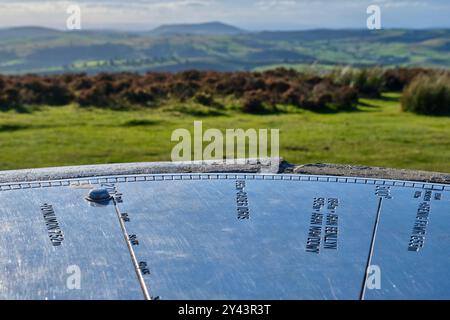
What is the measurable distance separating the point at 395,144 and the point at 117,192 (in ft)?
21.2

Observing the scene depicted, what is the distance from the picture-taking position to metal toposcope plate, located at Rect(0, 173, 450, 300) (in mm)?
2533

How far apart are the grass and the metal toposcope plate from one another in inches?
176

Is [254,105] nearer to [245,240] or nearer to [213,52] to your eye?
[245,240]

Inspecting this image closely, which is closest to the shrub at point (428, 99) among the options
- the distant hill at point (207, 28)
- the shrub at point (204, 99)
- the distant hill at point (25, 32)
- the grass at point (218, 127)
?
the grass at point (218, 127)

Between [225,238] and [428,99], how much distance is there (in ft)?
34.5

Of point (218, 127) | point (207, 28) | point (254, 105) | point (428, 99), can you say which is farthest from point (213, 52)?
point (207, 28)

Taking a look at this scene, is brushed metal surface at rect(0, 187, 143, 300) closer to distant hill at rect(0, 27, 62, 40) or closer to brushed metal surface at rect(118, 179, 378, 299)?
brushed metal surface at rect(118, 179, 378, 299)

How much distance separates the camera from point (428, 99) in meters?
12.7

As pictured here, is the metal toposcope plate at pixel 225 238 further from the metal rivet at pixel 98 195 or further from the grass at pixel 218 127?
the grass at pixel 218 127

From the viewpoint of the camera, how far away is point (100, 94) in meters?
14.5

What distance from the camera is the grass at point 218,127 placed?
848 cm

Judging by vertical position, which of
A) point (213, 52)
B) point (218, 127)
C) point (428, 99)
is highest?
point (428, 99)

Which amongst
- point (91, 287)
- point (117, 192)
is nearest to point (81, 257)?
point (91, 287)

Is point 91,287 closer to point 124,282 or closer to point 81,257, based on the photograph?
point 124,282
